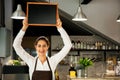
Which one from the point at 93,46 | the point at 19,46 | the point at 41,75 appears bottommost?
the point at 93,46

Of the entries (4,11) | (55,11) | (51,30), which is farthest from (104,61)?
(55,11)

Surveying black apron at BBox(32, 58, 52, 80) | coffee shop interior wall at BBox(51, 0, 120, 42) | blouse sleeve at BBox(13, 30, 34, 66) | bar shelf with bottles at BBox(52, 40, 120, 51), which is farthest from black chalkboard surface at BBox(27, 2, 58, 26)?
bar shelf with bottles at BBox(52, 40, 120, 51)

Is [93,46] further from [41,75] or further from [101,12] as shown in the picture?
[41,75]

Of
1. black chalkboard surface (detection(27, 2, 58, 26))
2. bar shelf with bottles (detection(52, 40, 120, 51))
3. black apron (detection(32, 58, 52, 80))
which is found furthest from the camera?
bar shelf with bottles (detection(52, 40, 120, 51))

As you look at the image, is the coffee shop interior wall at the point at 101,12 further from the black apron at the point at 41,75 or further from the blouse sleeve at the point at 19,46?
the black apron at the point at 41,75

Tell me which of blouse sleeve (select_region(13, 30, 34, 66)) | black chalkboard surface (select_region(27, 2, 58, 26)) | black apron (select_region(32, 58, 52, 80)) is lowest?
black apron (select_region(32, 58, 52, 80))

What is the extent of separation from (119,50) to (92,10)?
2.12 meters

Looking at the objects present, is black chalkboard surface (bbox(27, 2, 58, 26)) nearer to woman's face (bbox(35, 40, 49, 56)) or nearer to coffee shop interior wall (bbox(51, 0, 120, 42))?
woman's face (bbox(35, 40, 49, 56))

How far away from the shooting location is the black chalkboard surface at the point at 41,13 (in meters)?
2.24

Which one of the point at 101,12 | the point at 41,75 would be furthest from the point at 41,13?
the point at 101,12

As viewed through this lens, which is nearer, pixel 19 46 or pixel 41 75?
pixel 41 75

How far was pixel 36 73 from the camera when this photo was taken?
212 centimetres

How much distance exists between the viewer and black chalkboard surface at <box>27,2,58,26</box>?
2.24 m

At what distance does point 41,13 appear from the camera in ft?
7.41
